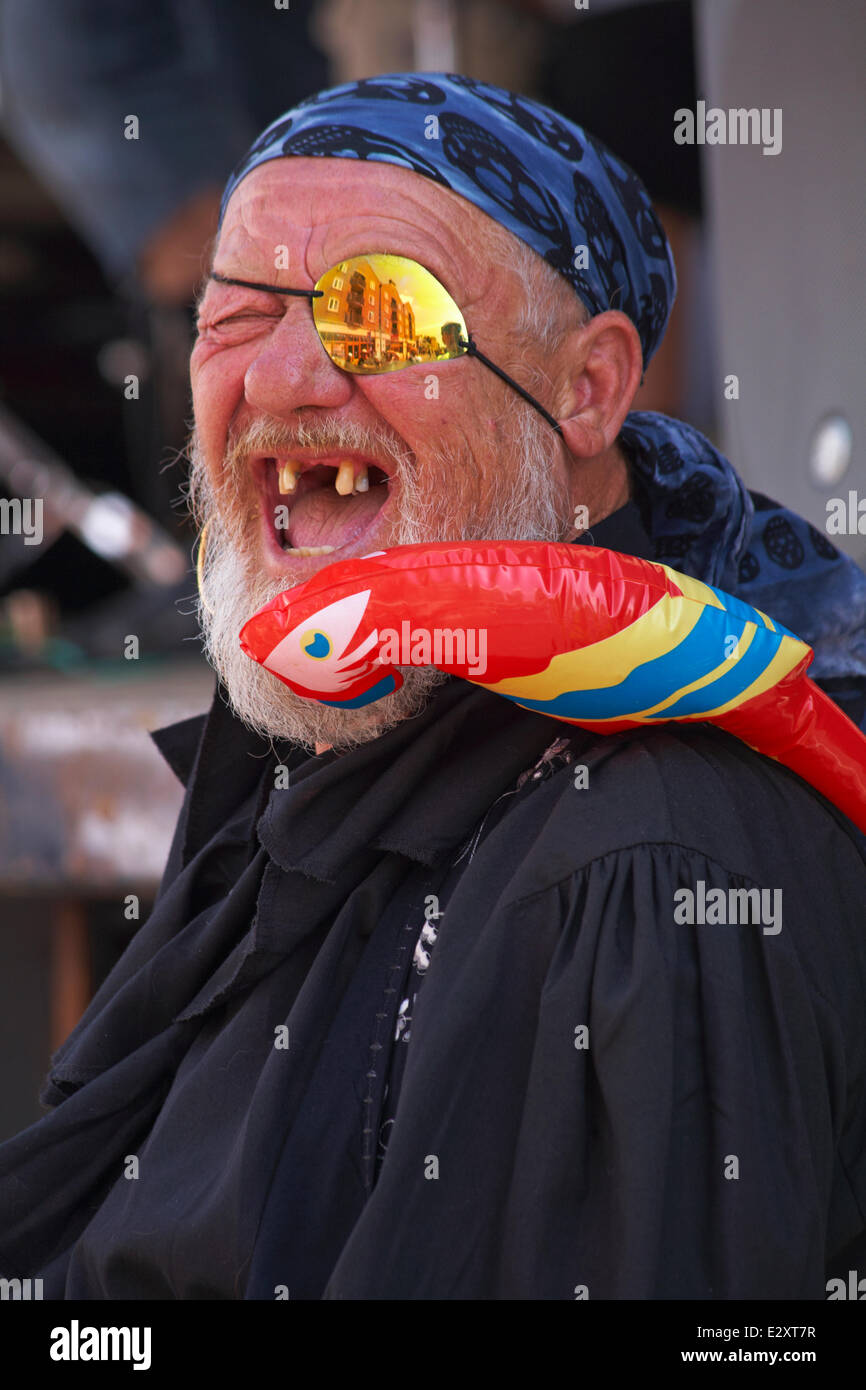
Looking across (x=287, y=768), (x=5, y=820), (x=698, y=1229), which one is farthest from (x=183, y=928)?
(x=5, y=820)

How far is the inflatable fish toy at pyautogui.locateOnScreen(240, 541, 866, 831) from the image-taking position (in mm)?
1297

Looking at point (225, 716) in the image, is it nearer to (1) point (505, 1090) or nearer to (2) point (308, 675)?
(2) point (308, 675)

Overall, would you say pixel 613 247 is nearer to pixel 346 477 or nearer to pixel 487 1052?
pixel 346 477

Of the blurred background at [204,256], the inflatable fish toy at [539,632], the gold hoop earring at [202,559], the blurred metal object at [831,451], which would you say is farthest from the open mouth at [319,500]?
the blurred metal object at [831,451]

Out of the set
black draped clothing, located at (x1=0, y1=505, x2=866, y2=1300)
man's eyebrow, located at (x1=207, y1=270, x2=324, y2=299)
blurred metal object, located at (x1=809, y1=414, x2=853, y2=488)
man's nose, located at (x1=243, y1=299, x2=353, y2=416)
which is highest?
blurred metal object, located at (x1=809, y1=414, x2=853, y2=488)

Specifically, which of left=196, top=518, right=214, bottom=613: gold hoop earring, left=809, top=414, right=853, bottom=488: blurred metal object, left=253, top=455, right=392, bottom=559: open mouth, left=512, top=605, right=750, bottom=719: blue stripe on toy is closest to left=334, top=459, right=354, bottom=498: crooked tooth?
left=253, top=455, right=392, bottom=559: open mouth

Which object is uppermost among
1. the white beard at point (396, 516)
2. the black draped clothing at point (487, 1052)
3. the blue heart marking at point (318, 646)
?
the white beard at point (396, 516)

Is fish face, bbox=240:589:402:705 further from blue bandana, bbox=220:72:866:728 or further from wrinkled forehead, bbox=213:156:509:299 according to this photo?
blue bandana, bbox=220:72:866:728

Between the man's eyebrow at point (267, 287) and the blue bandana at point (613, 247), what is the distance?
159 millimetres

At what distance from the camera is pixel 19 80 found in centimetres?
486

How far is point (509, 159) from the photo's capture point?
164 centimetres

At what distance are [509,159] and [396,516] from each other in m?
0.46

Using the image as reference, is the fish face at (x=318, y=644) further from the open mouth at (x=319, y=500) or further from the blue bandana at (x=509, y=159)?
the blue bandana at (x=509, y=159)

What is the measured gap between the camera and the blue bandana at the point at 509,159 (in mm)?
1609
